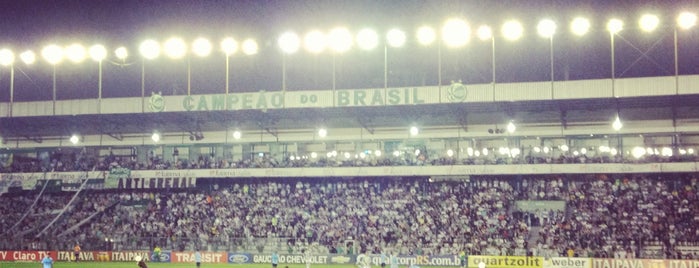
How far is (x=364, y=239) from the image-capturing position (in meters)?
46.7

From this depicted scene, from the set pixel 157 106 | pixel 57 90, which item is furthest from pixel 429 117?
pixel 57 90

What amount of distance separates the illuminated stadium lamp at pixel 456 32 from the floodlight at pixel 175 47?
15599mm

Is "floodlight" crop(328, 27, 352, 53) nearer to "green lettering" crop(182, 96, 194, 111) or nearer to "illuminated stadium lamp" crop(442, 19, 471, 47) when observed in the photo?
"illuminated stadium lamp" crop(442, 19, 471, 47)

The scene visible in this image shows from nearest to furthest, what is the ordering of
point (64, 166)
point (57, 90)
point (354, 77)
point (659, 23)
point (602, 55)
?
point (659, 23) < point (602, 55) < point (354, 77) < point (57, 90) < point (64, 166)

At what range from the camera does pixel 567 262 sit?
1626 inches

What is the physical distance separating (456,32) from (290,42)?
32.2 ft

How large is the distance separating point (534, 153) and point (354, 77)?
1384 cm

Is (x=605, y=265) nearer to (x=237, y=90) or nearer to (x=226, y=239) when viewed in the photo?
(x=226, y=239)

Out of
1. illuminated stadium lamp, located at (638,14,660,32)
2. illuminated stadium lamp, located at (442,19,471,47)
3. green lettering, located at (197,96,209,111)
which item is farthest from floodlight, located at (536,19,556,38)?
green lettering, located at (197,96,209,111)

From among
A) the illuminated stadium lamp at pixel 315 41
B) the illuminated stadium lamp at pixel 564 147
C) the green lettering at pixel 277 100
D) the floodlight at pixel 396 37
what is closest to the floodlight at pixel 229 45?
the illuminated stadium lamp at pixel 315 41

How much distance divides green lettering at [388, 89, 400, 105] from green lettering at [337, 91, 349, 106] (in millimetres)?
2755

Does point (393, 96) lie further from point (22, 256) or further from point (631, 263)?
point (22, 256)

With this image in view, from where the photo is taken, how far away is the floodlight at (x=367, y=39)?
41.1 metres

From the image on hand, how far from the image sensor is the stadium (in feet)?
140
